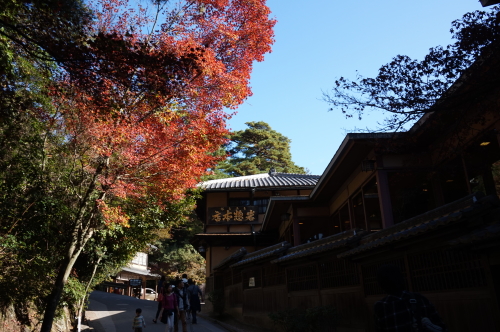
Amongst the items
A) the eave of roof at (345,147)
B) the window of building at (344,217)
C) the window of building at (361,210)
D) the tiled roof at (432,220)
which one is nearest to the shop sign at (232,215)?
the window of building at (361,210)

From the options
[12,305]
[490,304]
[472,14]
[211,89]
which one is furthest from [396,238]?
[12,305]

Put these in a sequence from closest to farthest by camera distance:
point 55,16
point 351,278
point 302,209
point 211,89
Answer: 1. point 55,16
2. point 351,278
3. point 211,89
4. point 302,209

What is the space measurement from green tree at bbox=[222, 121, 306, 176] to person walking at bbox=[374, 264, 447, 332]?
142 feet

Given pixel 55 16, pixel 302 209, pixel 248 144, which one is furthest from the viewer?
pixel 248 144

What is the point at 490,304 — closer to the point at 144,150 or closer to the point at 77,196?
the point at 144,150

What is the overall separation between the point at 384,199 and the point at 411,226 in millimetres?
3692

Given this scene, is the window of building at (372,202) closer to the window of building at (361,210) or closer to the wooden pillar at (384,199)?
the window of building at (361,210)

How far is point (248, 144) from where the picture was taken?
5078 cm

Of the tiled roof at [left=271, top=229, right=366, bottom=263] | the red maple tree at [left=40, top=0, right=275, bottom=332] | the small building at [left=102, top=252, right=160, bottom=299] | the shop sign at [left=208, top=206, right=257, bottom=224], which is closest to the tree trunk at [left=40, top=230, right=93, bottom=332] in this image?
the red maple tree at [left=40, top=0, right=275, bottom=332]

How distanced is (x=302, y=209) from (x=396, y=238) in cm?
1167

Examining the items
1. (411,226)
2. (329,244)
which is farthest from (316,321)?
(411,226)

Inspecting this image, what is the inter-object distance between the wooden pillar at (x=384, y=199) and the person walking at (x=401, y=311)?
845cm

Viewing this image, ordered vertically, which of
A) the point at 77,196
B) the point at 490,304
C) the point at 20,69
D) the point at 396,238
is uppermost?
the point at 20,69

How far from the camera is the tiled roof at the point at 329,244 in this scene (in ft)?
33.0
